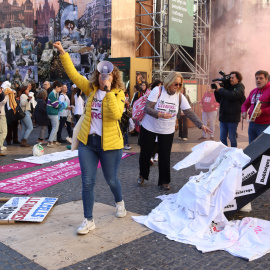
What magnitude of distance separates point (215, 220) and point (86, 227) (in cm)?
130

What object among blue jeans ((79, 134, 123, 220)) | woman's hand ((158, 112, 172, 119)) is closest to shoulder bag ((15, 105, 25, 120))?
woman's hand ((158, 112, 172, 119))

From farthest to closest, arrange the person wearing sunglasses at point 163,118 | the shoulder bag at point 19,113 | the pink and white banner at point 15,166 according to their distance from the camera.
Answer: the shoulder bag at point 19,113, the pink and white banner at point 15,166, the person wearing sunglasses at point 163,118

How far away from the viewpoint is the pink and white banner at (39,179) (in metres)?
5.45

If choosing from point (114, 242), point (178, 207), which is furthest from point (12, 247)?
point (178, 207)

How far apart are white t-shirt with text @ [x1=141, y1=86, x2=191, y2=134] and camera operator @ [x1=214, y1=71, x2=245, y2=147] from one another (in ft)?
5.72

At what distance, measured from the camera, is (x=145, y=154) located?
5.51 m

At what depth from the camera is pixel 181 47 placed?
1530 centimetres

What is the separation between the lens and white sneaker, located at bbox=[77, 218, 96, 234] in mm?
3634

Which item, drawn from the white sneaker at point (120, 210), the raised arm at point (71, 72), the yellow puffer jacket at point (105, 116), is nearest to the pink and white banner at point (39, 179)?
the white sneaker at point (120, 210)

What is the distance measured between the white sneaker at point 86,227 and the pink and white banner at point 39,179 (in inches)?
71.8

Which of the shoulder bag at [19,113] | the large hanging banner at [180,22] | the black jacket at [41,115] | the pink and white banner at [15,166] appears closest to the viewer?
the pink and white banner at [15,166]

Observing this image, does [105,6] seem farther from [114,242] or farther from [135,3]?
[114,242]

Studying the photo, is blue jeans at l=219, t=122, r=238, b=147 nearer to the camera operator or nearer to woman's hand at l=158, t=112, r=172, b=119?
the camera operator

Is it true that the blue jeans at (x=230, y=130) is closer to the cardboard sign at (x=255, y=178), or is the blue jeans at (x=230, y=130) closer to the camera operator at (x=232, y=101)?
the camera operator at (x=232, y=101)
